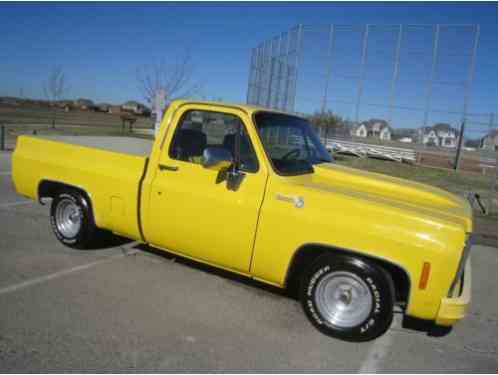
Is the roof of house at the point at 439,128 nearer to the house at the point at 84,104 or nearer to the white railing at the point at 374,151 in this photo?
the white railing at the point at 374,151

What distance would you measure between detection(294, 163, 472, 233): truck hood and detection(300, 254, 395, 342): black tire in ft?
1.96

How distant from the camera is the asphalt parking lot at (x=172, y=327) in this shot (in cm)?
310

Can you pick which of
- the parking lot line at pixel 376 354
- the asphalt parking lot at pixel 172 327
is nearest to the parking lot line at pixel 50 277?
the asphalt parking lot at pixel 172 327

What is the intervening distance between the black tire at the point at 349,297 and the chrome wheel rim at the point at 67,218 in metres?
3.10

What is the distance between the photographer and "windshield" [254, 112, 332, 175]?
4.01m

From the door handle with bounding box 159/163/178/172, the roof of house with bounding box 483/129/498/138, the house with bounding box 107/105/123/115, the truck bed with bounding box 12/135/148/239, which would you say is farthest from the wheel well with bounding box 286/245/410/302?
the house with bounding box 107/105/123/115

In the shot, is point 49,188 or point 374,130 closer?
point 49,188

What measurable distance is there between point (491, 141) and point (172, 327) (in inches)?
703

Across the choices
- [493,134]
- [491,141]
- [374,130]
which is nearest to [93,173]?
[491,141]

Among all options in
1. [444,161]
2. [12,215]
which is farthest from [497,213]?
[444,161]

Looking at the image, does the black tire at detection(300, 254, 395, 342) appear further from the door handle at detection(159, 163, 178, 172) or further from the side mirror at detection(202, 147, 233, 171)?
the door handle at detection(159, 163, 178, 172)

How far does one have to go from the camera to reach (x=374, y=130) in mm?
21641

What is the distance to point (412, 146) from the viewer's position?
21.3m

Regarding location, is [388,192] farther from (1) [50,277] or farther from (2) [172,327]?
(1) [50,277]
